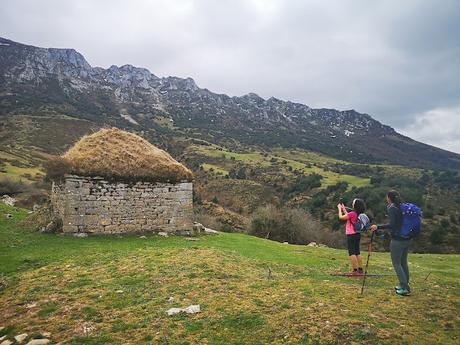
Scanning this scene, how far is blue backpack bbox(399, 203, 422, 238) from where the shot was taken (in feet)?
27.4

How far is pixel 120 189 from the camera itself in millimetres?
17812

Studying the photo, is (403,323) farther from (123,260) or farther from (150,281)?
(123,260)

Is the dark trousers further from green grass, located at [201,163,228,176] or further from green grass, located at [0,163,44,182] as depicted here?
green grass, located at [201,163,228,176]

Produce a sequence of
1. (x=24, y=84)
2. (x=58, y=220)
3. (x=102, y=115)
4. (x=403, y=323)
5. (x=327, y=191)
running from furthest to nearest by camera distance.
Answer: (x=24, y=84)
(x=102, y=115)
(x=327, y=191)
(x=58, y=220)
(x=403, y=323)

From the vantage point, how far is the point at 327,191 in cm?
5825

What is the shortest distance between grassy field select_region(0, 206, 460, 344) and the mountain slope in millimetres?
105306

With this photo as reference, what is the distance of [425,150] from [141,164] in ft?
580

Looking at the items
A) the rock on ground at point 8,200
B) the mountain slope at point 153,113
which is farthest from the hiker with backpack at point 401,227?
the mountain slope at point 153,113

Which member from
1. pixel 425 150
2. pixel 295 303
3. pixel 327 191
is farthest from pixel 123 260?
pixel 425 150

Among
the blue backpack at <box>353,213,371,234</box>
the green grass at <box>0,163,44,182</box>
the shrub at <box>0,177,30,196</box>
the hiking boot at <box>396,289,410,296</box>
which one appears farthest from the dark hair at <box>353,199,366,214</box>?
the green grass at <box>0,163,44,182</box>

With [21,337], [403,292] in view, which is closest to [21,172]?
[21,337]

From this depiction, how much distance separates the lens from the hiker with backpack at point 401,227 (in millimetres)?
8375

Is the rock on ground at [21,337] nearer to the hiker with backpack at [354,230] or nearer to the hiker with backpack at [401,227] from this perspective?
the hiker with backpack at [401,227]

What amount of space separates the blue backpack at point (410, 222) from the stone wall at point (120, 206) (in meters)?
12.4
